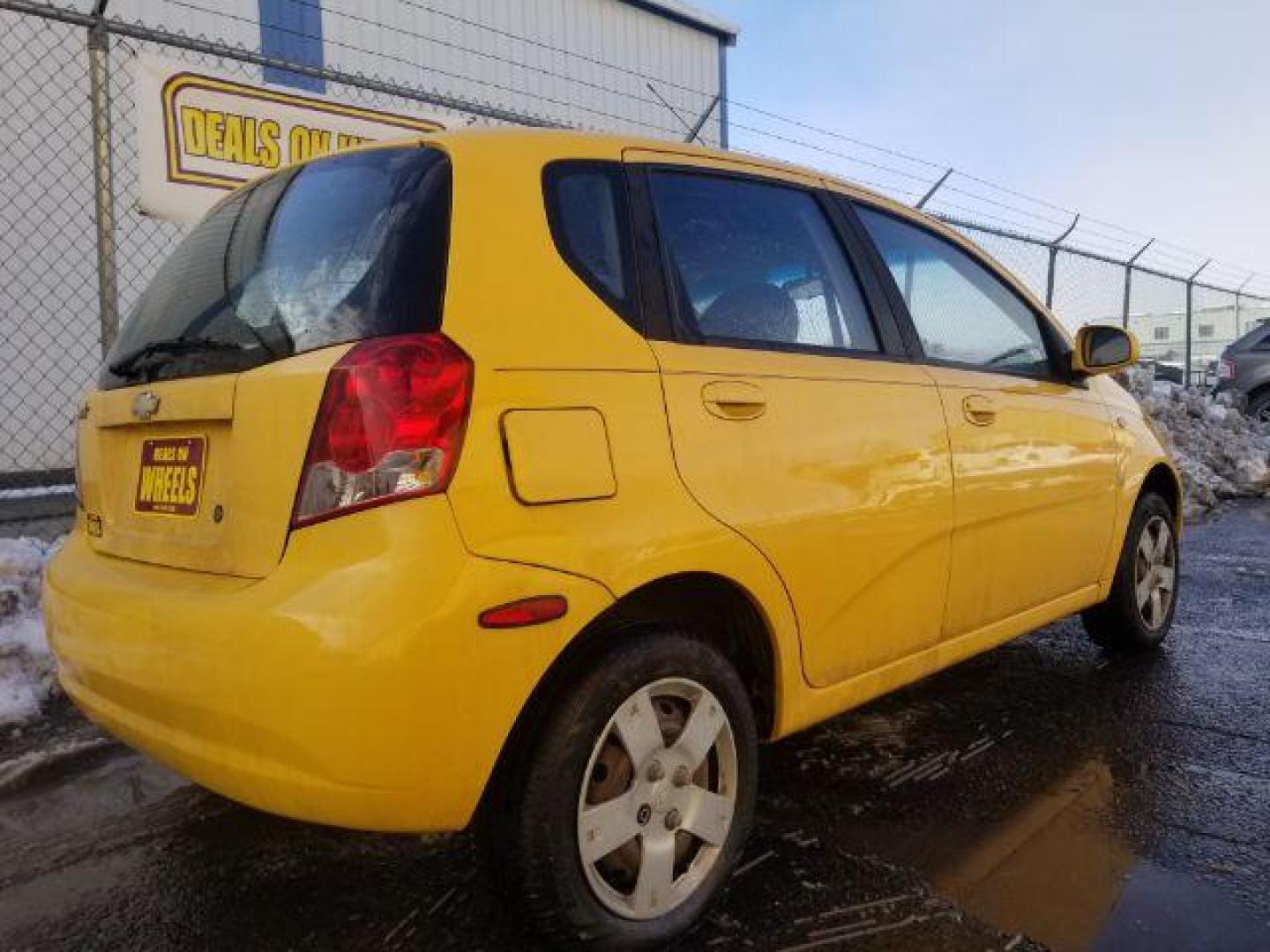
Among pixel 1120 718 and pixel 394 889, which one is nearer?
pixel 394 889

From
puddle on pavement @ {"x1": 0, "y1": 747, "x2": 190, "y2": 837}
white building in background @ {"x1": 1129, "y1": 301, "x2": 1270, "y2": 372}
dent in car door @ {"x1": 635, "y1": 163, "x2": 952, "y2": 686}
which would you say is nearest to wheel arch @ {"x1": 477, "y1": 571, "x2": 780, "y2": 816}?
dent in car door @ {"x1": 635, "y1": 163, "x2": 952, "y2": 686}

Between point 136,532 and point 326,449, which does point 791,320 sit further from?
point 136,532

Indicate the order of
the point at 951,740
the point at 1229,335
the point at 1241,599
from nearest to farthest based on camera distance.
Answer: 1. the point at 951,740
2. the point at 1241,599
3. the point at 1229,335

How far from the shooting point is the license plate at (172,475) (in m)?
1.96

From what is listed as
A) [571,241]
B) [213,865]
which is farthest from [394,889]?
[571,241]

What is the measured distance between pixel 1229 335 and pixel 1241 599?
45.0 feet

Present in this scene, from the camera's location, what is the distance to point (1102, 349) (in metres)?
3.42

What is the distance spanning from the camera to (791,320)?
8.12 ft

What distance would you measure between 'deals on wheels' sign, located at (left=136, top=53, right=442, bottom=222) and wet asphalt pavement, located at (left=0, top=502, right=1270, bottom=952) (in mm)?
2613

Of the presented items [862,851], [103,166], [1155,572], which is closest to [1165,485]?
[1155,572]

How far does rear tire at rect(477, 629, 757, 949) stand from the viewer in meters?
1.78

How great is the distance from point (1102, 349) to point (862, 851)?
2007 mm

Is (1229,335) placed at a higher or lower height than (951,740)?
higher

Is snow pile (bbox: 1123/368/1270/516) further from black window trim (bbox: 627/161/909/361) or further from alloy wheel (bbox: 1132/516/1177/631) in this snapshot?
black window trim (bbox: 627/161/909/361)
